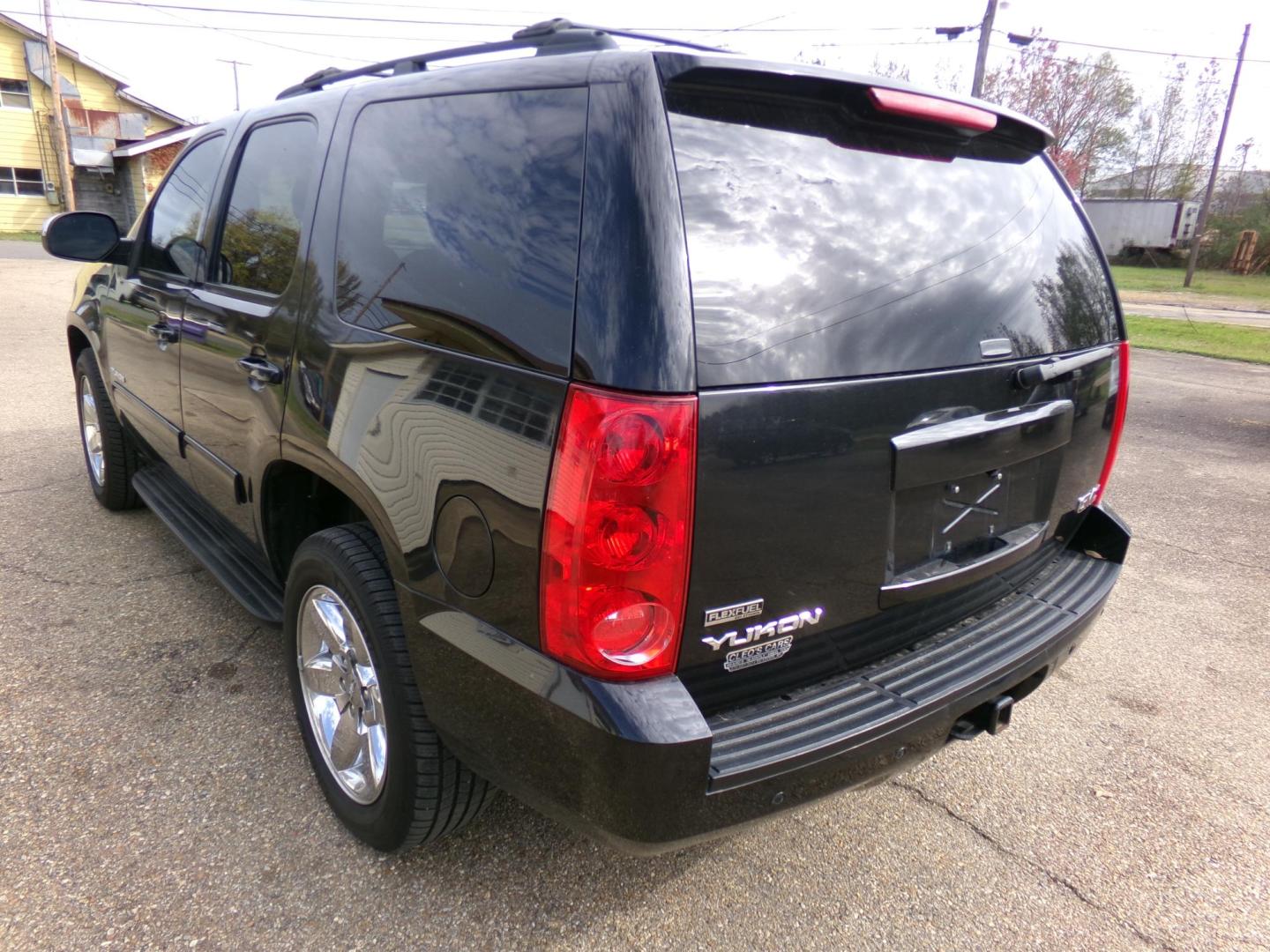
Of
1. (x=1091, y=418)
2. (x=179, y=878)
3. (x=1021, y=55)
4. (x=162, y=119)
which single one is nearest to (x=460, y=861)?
(x=179, y=878)

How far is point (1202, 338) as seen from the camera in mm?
15305

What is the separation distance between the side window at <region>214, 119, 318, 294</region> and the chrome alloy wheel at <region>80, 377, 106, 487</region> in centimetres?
219

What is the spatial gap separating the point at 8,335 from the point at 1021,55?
35.9 m

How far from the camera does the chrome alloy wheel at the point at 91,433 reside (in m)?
4.61

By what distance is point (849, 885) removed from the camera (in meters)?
2.27

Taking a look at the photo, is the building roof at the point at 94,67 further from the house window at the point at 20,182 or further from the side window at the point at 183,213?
the side window at the point at 183,213

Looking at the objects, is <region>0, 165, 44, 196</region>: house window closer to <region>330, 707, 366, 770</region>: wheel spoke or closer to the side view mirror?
the side view mirror

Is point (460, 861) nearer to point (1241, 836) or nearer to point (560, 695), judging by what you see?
point (560, 695)

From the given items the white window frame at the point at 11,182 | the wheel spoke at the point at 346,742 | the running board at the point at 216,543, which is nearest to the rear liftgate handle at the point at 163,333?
the running board at the point at 216,543

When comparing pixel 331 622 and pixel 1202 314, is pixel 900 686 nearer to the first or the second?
pixel 331 622

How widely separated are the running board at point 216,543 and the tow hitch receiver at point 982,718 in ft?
6.44

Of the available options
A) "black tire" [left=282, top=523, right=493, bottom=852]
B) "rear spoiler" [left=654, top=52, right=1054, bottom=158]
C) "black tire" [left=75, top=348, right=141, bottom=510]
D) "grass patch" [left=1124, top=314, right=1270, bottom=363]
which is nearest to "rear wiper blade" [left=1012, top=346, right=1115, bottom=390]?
"rear spoiler" [left=654, top=52, right=1054, bottom=158]

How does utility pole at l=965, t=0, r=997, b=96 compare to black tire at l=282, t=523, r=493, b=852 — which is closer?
black tire at l=282, t=523, r=493, b=852

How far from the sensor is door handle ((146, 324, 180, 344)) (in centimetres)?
314
